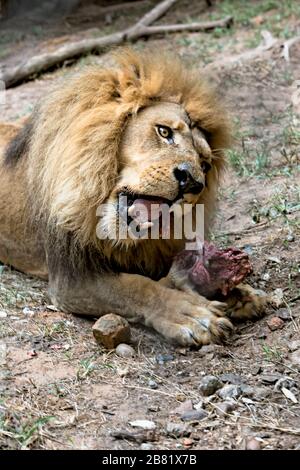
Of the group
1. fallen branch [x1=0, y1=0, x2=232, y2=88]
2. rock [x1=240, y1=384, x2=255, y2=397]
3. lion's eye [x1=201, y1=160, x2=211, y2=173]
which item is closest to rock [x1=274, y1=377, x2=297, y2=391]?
rock [x1=240, y1=384, x2=255, y2=397]

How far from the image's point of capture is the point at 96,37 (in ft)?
36.7

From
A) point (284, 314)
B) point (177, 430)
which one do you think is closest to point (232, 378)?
point (177, 430)

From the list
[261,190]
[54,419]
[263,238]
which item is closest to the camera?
[54,419]

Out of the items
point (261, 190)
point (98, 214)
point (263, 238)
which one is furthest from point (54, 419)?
point (261, 190)

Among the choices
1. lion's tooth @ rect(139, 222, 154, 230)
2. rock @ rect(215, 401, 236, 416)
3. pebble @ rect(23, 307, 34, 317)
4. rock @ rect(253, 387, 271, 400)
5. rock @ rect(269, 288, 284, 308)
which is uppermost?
lion's tooth @ rect(139, 222, 154, 230)

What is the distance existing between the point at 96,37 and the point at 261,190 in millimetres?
5713

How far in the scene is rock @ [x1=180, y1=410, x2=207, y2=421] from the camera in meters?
3.41

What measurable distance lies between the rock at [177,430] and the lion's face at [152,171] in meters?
1.12

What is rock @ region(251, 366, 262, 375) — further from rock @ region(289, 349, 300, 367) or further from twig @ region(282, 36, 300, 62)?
twig @ region(282, 36, 300, 62)

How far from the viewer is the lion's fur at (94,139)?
4.12 m

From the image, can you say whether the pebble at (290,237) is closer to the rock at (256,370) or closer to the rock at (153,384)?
the rock at (256,370)

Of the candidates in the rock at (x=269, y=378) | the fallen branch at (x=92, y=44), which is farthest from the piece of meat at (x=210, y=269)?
the fallen branch at (x=92, y=44)

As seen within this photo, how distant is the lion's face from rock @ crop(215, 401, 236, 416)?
3.30 feet
